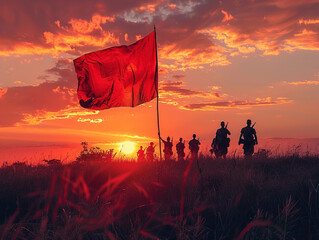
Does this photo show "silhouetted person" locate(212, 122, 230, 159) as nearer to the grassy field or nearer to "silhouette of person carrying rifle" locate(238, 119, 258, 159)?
"silhouette of person carrying rifle" locate(238, 119, 258, 159)

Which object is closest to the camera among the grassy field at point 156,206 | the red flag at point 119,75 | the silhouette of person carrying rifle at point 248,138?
the grassy field at point 156,206

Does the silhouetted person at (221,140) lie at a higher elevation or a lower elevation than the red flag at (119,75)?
lower

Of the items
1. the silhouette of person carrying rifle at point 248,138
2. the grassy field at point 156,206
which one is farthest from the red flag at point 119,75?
the silhouette of person carrying rifle at point 248,138

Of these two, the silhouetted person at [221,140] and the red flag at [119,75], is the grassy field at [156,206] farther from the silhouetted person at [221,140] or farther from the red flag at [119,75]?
the silhouetted person at [221,140]

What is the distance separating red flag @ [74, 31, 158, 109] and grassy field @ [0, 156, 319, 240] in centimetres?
222

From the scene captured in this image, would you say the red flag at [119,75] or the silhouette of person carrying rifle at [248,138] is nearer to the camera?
the red flag at [119,75]

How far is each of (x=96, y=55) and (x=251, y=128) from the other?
9.89 m

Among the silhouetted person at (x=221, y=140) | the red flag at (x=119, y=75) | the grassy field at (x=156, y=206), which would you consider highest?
the red flag at (x=119, y=75)

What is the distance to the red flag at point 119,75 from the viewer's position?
9.58m

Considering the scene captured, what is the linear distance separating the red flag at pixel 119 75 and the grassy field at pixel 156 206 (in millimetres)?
2215

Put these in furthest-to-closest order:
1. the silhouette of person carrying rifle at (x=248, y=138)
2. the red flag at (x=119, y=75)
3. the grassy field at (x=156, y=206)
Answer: the silhouette of person carrying rifle at (x=248, y=138), the red flag at (x=119, y=75), the grassy field at (x=156, y=206)

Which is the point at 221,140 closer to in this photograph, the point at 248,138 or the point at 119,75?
the point at 248,138

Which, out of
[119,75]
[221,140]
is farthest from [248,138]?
[119,75]

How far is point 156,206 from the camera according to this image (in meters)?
6.84
